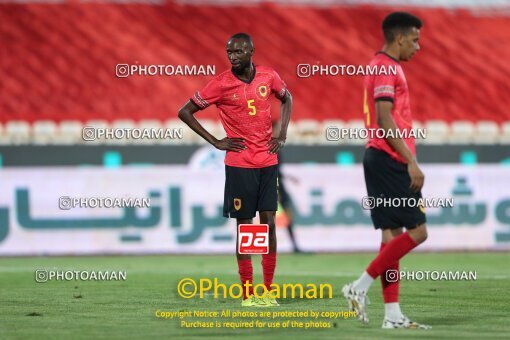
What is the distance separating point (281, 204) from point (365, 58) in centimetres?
1068

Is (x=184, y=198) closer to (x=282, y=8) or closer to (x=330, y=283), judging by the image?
(x=330, y=283)

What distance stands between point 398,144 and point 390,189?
33cm

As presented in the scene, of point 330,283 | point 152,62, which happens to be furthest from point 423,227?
point 152,62

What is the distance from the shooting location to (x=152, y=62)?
86.2 ft

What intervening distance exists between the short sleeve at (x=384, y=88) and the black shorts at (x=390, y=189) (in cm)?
41

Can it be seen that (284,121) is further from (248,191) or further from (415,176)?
(415,176)

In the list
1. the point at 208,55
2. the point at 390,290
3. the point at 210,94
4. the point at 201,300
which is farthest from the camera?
the point at 208,55

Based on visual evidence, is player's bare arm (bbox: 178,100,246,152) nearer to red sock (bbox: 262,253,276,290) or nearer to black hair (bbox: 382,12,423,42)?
red sock (bbox: 262,253,276,290)

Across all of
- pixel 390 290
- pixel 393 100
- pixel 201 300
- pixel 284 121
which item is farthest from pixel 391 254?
pixel 201 300

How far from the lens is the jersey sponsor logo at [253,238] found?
31.3 feet

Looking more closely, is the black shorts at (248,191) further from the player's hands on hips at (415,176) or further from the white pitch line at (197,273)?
the white pitch line at (197,273)

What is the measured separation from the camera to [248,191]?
9.57 metres

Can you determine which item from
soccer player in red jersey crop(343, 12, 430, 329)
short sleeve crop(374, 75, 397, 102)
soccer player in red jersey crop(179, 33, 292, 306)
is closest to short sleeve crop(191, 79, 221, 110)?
soccer player in red jersey crop(179, 33, 292, 306)

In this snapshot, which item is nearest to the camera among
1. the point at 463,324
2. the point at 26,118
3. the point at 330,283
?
the point at 463,324
